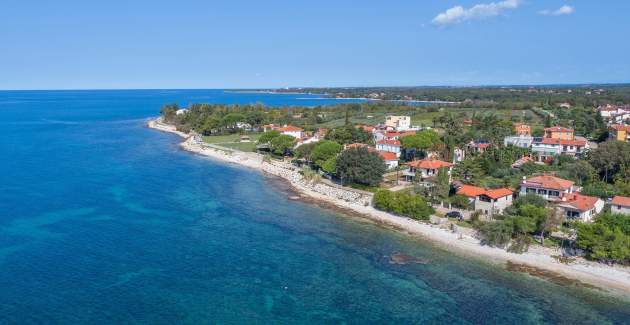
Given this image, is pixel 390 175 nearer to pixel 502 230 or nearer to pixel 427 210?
pixel 427 210

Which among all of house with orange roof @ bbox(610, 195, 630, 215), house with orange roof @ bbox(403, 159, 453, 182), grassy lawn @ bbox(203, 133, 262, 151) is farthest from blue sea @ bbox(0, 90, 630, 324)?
grassy lawn @ bbox(203, 133, 262, 151)

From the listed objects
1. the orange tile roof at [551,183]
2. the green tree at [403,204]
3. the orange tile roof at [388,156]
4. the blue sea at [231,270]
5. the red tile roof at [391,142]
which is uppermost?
the red tile roof at [391,142]

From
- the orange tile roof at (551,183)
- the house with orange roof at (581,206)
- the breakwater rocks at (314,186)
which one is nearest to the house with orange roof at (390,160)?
the breakwater rocks at (314,186)

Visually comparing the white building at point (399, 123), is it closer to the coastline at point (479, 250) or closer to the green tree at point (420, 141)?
the green tree at point (420, 141)

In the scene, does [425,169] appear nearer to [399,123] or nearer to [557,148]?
[557,148]

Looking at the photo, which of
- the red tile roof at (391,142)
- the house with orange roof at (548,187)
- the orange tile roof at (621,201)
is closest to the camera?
the orange tile roof at (621,201)

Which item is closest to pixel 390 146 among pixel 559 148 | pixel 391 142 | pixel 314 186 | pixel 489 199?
pixel 391 142

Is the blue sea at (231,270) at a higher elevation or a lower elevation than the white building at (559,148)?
lower

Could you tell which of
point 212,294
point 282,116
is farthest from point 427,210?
point 282,116

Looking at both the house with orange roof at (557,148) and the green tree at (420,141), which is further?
the green tree at (420,141)
